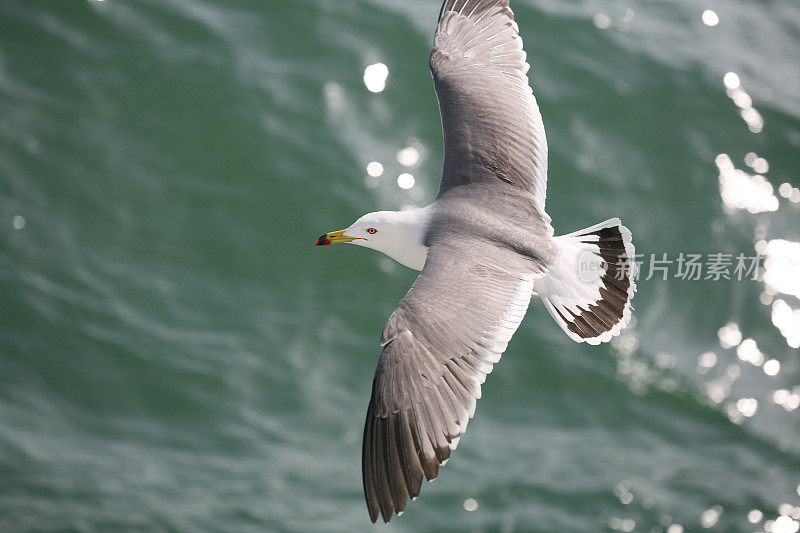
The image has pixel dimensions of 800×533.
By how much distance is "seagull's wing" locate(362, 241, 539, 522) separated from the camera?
4016mm

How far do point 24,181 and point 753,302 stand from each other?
673 centimetres

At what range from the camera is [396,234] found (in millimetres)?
5059

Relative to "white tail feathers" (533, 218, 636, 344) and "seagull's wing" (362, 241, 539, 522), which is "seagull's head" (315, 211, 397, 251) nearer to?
"seagull's wing" (362, 241, 539, 522)

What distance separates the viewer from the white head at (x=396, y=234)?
5.00m

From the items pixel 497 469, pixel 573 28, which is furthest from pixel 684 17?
pixel 497 469

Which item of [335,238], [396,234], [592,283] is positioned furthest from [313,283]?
[592,283]

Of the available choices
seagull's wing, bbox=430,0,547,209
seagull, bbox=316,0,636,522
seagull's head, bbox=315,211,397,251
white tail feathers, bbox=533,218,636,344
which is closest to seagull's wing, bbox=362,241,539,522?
seagull, bbox=316,0,636,522

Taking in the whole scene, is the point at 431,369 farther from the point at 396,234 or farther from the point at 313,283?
the point at 313,283

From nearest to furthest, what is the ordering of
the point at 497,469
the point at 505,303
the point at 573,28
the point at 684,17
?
the point at 505,303, the point at 497,469, the point at 573,28, the point at 684,17

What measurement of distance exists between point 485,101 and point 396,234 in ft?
3.52

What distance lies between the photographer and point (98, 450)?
7.32 m

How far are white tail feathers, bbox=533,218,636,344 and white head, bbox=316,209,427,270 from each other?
65cm

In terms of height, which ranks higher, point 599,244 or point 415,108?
point 415,108

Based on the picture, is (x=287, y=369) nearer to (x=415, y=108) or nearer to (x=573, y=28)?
(x=415, y=108)
